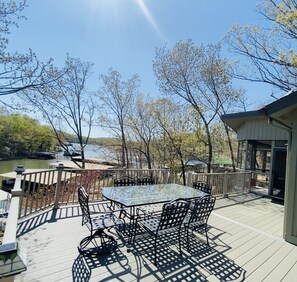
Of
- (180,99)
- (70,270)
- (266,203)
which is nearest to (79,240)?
(70,270)

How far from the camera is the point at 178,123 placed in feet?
53.9

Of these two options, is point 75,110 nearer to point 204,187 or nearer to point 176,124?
point 176,124

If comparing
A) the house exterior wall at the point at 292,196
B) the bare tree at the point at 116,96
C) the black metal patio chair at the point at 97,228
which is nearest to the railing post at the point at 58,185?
the black metal patio chair at the point at 97,228

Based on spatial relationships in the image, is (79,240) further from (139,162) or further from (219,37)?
(139,162)

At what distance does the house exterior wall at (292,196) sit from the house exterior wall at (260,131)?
404cm

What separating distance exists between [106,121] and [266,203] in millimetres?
14337

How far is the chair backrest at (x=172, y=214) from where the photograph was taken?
3.23m

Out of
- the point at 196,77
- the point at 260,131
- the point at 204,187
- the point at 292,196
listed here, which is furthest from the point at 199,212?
the point at 196,77

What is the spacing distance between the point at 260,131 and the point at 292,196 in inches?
206

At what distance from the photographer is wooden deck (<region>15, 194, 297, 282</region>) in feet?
9.28

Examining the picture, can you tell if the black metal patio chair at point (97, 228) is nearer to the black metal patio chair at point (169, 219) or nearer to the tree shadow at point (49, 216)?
the black metal patio chair at point (169, 219)

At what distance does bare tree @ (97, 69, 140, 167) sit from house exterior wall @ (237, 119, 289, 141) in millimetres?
10337

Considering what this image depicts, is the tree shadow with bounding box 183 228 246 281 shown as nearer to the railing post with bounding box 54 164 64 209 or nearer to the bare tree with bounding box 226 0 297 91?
the railing post with bounding box 54 164 64 209

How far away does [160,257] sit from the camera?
10.9 ft
